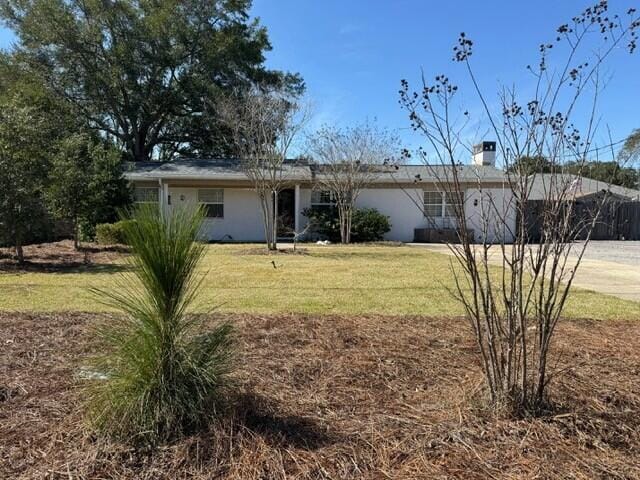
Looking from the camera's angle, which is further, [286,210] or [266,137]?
[286,210]

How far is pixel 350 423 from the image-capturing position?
111 inches

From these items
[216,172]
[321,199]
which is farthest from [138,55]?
[321,199]

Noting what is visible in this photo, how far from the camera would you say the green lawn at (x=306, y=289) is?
625cm

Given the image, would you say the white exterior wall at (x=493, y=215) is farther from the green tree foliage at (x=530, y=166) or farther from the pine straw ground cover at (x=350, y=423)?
the pine straw ground cover at (x=350, y=423)

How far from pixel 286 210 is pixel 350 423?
1953 centimetres

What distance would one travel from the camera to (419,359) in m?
3.92

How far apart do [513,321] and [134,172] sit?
20.9 m

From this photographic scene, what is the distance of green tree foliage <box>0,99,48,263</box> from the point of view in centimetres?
1019

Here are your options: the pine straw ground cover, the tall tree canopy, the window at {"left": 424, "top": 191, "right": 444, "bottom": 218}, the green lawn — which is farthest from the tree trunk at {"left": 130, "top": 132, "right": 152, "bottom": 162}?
the pine straw ground cover

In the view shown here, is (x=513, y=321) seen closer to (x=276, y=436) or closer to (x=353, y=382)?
(x=353, y=382)

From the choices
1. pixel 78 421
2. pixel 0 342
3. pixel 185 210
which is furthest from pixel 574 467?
pixel 0 342

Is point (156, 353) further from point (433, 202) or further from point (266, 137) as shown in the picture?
point (433, 202)

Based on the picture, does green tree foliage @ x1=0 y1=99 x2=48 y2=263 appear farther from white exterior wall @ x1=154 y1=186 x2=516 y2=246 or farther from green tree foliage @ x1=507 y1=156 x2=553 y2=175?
green tree foliage @ x1=507 y1=156 x2=553 y2=175

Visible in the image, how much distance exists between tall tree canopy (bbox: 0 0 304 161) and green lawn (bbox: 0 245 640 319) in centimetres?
1728
